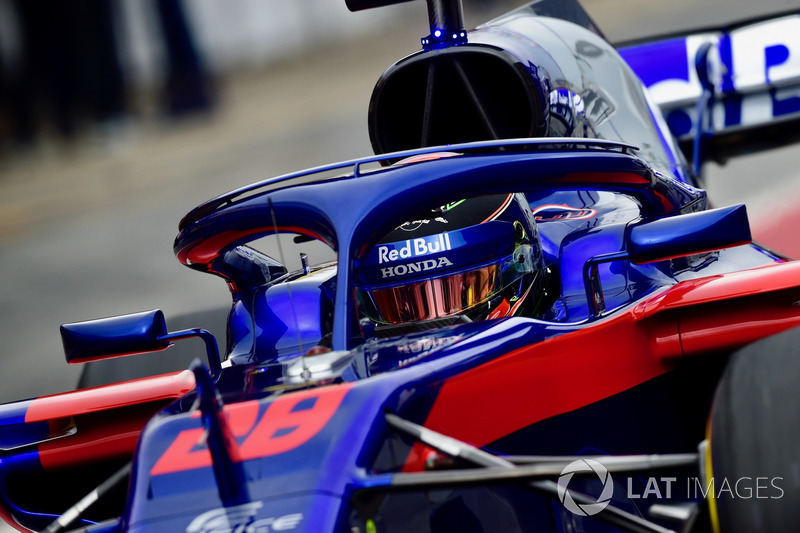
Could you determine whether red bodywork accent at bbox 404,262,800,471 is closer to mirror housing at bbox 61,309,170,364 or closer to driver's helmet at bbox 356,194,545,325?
driver's helmet at bbox 356,194,545,325

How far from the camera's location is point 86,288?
803cm

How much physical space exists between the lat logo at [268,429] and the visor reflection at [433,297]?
28.4 inches

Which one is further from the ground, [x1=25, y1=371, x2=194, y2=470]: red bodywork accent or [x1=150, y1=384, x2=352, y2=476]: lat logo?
[x1=150, y1=384, x2=352, y2=476]: lat logo

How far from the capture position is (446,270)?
95.6 inches

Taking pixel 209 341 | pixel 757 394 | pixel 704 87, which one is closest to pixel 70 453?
pixel 209 341

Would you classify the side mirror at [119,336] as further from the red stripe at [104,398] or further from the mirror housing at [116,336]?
the red stripe at [104,398]

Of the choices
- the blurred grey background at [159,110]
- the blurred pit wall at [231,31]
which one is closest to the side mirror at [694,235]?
the blurred grey background at [159,110]

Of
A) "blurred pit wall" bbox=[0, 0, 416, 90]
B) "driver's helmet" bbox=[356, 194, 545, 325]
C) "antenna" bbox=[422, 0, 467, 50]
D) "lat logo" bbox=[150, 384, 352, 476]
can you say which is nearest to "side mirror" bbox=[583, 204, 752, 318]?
"driver's helmet" bbox=[356, 194, 545, 325]

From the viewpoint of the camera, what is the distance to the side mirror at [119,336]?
246 centimetres

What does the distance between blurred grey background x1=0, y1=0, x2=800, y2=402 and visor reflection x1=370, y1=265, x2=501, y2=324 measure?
17.7ft

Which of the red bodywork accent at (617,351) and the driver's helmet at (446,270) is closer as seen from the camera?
the red bodywork accent at (617,351)

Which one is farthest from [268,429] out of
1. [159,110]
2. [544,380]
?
[159,110]

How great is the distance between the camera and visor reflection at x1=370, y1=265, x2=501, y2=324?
244 cm

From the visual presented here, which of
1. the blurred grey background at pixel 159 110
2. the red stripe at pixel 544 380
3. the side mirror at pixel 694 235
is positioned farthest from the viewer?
the blurred grey background at pixel 159 110
